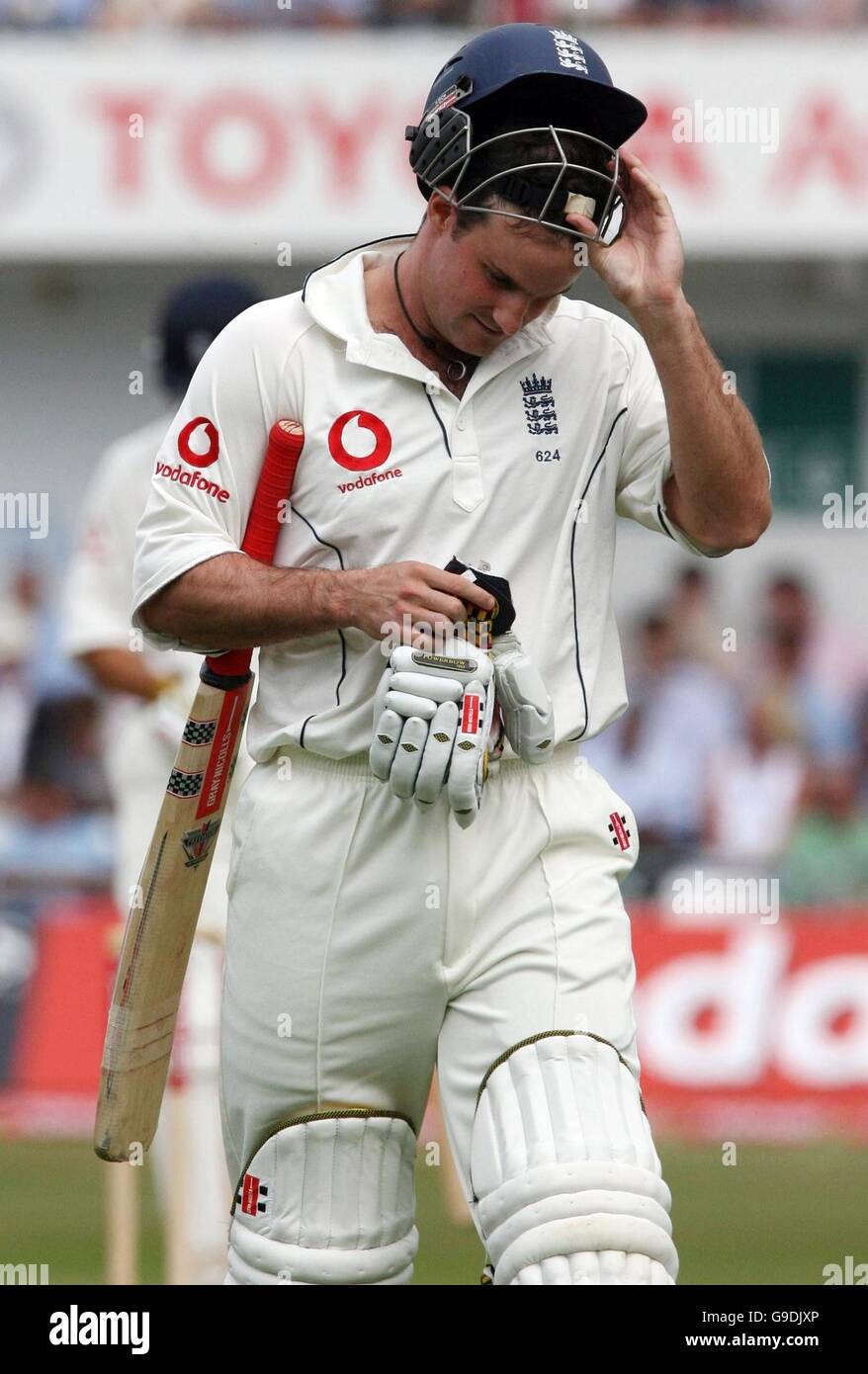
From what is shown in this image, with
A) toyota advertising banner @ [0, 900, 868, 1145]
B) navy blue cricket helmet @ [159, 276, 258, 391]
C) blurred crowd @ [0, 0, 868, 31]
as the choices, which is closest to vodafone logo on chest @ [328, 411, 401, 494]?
navy blue cricket helmet @ [159, 276, 258, 391]

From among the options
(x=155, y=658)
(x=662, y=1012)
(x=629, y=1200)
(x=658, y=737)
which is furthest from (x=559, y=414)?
(x=658, y=737)

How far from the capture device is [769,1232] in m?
6.58

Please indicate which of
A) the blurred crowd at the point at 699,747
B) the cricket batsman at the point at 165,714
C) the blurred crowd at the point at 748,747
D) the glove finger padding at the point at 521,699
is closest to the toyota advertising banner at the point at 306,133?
the blurred crowd at the point at 699,747

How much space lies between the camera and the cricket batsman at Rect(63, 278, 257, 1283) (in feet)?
17.3

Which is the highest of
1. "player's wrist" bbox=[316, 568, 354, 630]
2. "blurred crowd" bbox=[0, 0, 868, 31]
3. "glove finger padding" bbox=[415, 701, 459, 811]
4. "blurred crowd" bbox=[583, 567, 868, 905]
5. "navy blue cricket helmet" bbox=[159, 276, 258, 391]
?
"blurred crowd" bbox=[0, 0, 868, 31]

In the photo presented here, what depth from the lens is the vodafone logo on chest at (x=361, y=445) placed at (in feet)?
11.2

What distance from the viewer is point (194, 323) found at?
559 cm

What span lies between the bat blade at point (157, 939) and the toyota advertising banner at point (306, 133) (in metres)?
8.84

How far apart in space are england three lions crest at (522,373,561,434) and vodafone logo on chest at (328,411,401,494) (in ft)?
0.78

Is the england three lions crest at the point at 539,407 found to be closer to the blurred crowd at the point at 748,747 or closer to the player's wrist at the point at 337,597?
the player's wrist at the point at 337,597

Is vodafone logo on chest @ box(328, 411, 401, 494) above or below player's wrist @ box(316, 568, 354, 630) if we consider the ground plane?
above

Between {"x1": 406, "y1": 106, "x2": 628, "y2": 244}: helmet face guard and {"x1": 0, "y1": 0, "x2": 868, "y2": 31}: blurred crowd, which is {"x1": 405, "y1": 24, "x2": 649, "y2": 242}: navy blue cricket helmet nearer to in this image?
{"x1": 406, "y1": 106, "x2": 628, "y2": 244}: helmet face guard

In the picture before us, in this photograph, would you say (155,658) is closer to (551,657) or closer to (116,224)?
(551,657)

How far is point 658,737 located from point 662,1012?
2.91 m
